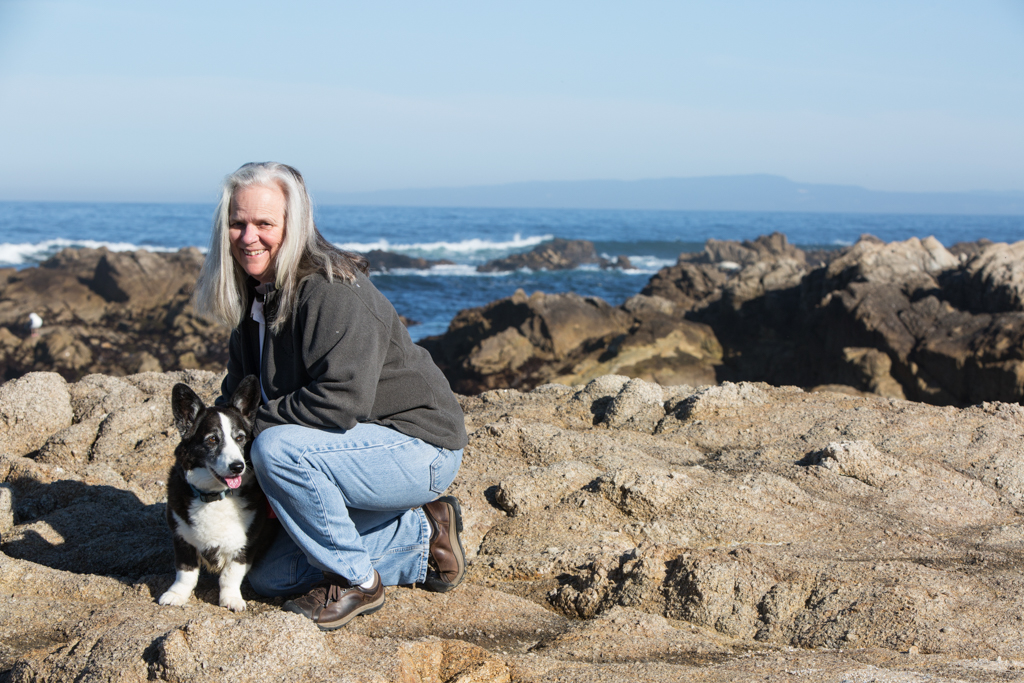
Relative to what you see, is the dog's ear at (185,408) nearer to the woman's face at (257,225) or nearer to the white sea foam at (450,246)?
the woman's face at (257,225)

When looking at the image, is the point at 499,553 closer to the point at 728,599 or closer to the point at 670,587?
the point at 670,587

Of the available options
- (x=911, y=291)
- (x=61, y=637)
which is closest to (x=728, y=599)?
(x=61, y=637)

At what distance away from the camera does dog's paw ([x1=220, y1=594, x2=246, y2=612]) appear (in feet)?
9.46

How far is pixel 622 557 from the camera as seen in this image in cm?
326

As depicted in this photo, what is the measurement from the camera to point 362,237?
49469 mm

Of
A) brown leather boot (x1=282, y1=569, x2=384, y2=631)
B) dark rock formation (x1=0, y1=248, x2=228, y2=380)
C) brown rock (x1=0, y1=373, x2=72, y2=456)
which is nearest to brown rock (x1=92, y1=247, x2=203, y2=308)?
dark rock formation (x1=0, y1=248, x2=228, y2=380)

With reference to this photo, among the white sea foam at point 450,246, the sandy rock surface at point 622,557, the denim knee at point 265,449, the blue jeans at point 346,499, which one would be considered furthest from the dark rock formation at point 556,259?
the denim knee at point 265,449

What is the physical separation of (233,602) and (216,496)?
435mm

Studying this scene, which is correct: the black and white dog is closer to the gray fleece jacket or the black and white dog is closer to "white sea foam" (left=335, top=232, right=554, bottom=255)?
the gray fleece jacket

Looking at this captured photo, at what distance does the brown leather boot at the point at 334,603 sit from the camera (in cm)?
275

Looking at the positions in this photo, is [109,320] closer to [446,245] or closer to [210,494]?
A: [210,494]

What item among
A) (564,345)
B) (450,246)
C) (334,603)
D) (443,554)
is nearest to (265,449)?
(334,603)

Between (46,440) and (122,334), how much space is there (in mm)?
11389

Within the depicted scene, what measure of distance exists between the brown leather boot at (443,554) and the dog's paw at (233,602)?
0.73m
